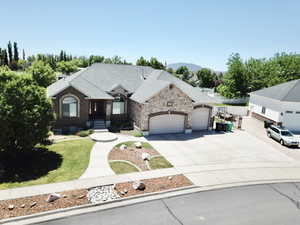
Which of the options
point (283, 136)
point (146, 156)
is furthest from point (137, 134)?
point (283, 136)

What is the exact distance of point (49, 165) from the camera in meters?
14.6

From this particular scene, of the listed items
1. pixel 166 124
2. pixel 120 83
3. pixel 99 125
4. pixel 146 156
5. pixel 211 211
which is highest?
pixel 120 83

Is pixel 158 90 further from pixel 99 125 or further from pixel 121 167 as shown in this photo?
pixel 121 167

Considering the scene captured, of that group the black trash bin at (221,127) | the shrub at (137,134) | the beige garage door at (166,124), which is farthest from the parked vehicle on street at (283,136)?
the shrub at (137,134)

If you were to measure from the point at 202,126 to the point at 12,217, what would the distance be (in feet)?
67.0

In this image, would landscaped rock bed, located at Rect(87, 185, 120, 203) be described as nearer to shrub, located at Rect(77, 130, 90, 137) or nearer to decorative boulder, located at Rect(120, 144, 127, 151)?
decorative boulder, located at Rect(120, 144, 127, 151)

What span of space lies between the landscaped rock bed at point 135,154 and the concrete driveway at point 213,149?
3.24 ft

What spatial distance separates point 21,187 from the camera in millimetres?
11766

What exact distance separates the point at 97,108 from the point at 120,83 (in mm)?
4184

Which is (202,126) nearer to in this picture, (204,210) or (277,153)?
(277,153)

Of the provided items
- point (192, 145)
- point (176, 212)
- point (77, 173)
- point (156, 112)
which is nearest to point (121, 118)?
point (156, 112)

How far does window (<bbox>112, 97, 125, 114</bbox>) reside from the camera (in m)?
25.3

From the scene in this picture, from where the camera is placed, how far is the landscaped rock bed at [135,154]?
15.6 m

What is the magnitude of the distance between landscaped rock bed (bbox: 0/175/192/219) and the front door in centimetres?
1424
